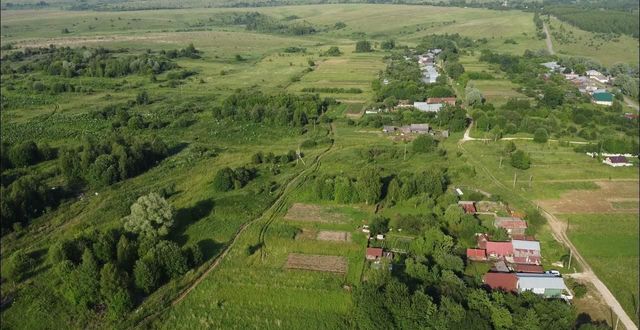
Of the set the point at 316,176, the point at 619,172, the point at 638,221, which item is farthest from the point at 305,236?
the point at 619,172

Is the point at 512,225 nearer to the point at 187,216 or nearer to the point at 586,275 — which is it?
the point at 586,275

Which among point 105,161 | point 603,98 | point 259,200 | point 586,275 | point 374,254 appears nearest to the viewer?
point 586,275

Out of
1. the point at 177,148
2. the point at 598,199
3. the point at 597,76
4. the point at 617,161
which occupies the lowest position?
the point at 598,199

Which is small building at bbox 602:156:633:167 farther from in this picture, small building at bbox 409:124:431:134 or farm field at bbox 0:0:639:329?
small building at bbox 409:124:431:134

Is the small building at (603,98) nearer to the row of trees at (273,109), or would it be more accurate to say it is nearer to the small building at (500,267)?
the row of trees at (273,109)

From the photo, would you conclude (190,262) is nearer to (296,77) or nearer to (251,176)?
(251,176)

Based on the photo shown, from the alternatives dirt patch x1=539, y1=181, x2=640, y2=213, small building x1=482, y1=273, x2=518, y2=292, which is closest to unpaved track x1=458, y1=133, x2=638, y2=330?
dirt patch x1=539, y1=181, x2=640, y2=213

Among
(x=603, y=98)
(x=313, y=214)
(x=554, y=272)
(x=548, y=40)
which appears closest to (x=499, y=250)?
(x=554, y=272)
